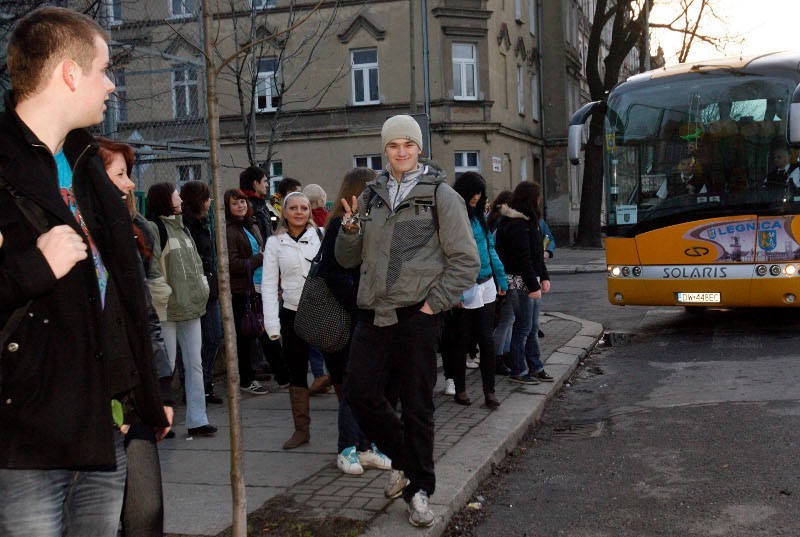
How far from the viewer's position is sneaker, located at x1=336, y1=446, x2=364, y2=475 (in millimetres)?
5594

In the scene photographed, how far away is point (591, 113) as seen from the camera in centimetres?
1355

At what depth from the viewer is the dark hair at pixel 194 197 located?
7.84 metres

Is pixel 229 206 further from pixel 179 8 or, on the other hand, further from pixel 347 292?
pixel 179 8

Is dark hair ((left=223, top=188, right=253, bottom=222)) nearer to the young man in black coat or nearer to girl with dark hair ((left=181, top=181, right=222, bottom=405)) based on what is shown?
girl with dark hair ((left=181, top=181, right=222, bottom=405))

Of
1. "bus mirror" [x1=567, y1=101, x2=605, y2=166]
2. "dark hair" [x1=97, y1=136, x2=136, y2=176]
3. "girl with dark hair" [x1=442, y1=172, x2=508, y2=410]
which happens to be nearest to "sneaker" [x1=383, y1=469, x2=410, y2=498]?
"dark hair" [x1=97, y1=136, x2=136, y2=176]

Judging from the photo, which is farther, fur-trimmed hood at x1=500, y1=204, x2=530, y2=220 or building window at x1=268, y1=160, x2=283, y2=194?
building window at x1=268, y1=160, x2=283, y2=194

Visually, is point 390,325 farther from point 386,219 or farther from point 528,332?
point 528,332

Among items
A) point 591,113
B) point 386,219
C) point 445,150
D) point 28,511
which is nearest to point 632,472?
point 386,219

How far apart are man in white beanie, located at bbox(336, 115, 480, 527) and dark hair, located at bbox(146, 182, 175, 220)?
8.51 feet

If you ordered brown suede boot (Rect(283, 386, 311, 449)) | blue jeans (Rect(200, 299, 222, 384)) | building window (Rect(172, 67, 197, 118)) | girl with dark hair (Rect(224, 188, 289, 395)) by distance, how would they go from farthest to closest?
building window (Rect(172, 67, 197, 118)) → girl with dark hair (Rect(224, 188, 289, 395)) → blue jeans (Rect(200, 299, 222, 384)) → brown suede boot (Rect(283, 386, 311, 449))

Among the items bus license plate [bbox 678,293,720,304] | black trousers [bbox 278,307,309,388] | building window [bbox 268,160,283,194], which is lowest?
bus license plate [bbox 678,293,720,304]

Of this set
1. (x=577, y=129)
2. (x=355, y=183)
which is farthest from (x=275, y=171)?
(x=355, y=183)

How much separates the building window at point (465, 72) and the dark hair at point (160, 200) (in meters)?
24.1

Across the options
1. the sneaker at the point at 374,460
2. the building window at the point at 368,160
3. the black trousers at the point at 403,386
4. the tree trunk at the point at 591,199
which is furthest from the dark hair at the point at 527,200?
the tree trunk at the point at 591,199
